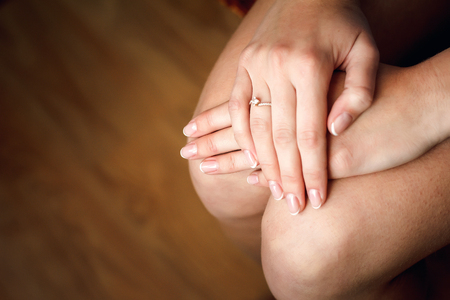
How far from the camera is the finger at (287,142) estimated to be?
659 millimetres

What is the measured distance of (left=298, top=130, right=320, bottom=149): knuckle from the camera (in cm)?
63

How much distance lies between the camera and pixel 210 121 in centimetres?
82

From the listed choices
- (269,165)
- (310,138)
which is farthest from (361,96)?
(269,165)

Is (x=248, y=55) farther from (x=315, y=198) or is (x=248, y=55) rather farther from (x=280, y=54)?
(x=315, y=198)

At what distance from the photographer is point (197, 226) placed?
1281 mm

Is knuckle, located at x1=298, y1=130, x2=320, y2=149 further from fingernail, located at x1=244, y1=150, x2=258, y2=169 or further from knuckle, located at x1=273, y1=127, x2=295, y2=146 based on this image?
fingernail, located at x1=244, y1=150, x2=258, y2=169

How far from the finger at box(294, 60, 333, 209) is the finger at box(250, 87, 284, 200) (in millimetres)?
74

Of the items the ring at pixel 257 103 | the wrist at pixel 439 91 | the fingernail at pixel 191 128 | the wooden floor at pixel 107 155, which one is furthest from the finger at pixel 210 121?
the wooden floor at pixel 107 155

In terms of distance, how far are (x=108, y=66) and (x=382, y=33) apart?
1.21 metres

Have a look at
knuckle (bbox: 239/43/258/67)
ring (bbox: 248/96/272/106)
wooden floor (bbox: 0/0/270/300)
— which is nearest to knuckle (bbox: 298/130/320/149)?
ring (bbox: 248/96/272/106)

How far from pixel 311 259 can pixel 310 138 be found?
234mm

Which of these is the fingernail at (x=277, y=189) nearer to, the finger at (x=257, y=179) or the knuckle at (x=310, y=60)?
the finger at (x=257, y=179)

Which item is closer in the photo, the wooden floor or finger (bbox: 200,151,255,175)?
finger (bbox: 200,151,255,175)

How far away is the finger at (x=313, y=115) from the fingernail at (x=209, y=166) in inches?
9.2
